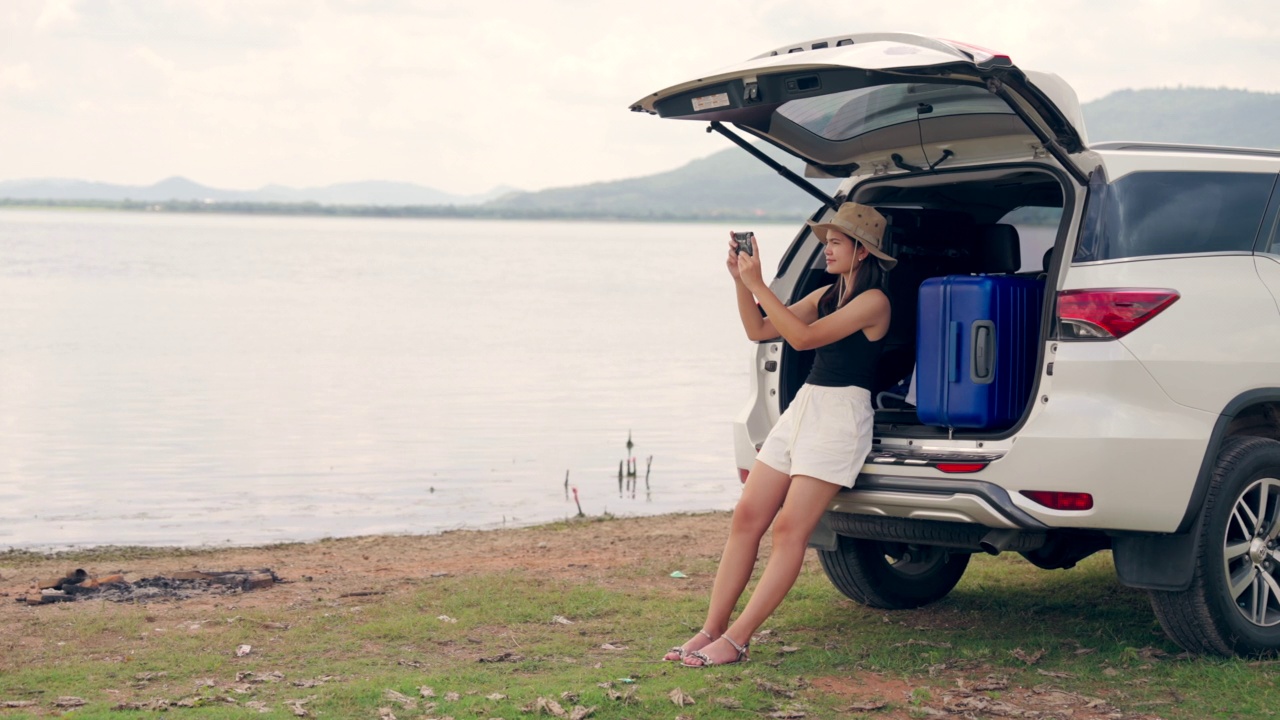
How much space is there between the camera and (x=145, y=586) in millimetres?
7918

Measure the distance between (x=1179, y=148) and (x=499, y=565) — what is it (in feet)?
15.3

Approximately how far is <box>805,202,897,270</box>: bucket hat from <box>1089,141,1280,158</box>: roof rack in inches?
35.3

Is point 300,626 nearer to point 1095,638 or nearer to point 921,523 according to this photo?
point 921,523

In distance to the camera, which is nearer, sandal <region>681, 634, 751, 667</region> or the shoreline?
sandal <region>681, 634, 751, 667</region>

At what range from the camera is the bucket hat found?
578cm

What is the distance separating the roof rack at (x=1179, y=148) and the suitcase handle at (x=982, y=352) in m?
0.84

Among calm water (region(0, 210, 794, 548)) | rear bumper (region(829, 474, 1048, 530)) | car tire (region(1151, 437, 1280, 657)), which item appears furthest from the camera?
calm water (region(0, 210, 794, 548))

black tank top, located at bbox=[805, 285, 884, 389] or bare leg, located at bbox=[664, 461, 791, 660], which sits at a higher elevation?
black tank top, located at bbox=[805, 285, 884, 389]

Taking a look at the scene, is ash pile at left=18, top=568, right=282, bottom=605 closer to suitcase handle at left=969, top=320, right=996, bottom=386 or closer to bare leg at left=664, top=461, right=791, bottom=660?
bare leg at left=664, top=461, right=791, bottom=660

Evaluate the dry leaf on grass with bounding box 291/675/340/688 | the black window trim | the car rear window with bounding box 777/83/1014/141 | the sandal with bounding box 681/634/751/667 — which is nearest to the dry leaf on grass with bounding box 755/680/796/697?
the sandal with bounding box 681/634/751/667

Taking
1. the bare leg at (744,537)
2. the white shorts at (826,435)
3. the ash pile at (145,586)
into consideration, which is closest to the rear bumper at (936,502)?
the white shorts at (826,435)

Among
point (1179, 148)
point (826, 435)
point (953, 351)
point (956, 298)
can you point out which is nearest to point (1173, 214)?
point (1179, 148)

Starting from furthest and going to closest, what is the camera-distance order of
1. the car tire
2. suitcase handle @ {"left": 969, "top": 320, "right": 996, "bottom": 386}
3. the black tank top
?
the black tank top
suitcase handle @ {"left": 969, "top": 320, "right": 996, "bottom": 386}
the car tire

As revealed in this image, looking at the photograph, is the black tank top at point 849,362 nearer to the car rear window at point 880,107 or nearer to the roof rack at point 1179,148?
the car rear window at point 880,107
